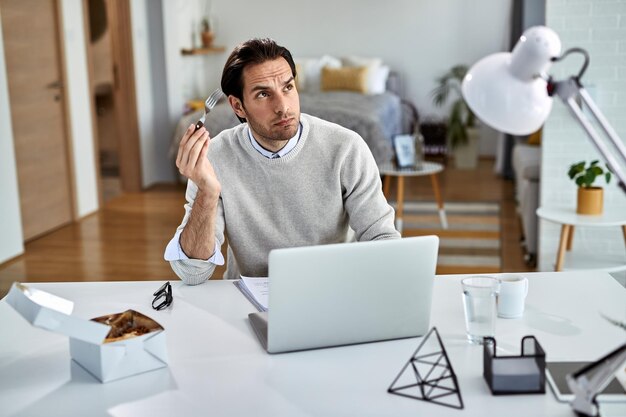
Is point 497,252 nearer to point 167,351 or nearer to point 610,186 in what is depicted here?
point 610,186

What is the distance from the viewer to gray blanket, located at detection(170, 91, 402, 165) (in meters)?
6.03

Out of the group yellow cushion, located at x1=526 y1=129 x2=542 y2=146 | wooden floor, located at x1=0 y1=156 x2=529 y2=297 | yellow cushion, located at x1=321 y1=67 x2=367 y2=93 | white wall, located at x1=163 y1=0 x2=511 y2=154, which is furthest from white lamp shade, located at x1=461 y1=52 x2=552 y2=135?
white wall, located at x1=163 y1=0 x2=511 y2=154

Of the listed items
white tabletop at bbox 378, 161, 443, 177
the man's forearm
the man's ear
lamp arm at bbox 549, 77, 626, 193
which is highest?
lamp arm at bbox 549, 77, 626, 193

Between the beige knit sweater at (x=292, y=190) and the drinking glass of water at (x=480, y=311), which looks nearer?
the drinking glass of water at (x=480, y=311)

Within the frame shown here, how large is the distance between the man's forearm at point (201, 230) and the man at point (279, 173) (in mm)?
97

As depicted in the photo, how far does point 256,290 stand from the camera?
5.91 feet

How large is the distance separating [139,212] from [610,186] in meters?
3.34

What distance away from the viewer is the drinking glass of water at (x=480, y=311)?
1.52 m

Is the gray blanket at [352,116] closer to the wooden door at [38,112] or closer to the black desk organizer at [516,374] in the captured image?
the wooden door at [38,112]

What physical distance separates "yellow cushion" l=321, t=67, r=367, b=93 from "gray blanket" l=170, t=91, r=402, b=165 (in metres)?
0.14

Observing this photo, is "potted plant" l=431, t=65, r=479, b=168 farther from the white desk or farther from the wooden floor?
the white desk

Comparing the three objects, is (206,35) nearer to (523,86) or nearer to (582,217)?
(582,217)

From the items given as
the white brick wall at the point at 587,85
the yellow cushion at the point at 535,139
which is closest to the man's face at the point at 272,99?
the white brick wall at the point at 587,85

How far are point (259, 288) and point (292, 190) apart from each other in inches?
15.6
